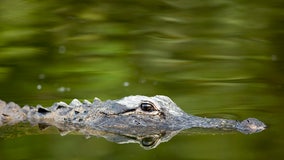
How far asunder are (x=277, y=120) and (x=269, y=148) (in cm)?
87

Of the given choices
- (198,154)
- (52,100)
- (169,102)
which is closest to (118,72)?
(52,100)

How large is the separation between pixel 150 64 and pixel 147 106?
275 cm

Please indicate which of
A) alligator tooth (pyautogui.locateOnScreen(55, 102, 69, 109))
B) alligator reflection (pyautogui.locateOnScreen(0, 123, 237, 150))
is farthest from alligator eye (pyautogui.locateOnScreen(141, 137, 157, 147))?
alligator tooth (pyautogui.locateOnScreen(55, 102, 69, 109))

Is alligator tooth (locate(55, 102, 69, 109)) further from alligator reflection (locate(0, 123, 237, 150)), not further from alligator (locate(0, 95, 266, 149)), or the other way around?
alligator reflection (locate(0, 123, 237, 150))

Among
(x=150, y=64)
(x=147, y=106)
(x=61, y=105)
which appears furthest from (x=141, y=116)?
(x=150, y=64)

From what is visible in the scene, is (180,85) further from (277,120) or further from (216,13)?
(216,13)

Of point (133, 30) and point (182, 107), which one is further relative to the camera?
point (133, 30)

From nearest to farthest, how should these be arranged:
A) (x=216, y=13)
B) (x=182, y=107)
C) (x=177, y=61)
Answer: (x=182, y=107) < (x=177, y=61) < (x=216, y=13)

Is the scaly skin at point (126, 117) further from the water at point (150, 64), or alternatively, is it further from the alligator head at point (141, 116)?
the water at point (150, 64)

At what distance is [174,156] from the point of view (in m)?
6.35

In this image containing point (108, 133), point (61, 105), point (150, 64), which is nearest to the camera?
point (108, 133)

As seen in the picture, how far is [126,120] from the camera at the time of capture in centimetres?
714

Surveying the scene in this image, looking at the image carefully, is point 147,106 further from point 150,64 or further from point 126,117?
point 150,64

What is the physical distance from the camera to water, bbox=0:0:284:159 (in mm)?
6668
